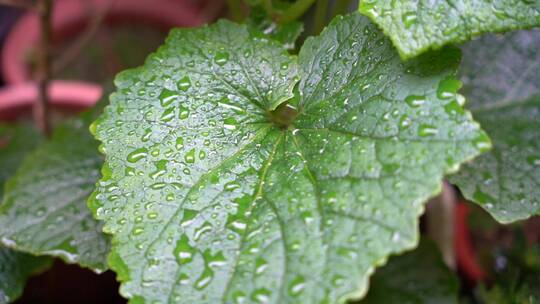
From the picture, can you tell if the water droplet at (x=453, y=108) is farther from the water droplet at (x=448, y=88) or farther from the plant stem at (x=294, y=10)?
the plant stem at (x=294, y=10)

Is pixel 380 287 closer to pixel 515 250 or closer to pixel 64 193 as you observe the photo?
pixel 515 250

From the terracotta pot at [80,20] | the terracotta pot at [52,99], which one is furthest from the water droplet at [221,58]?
the terracotta pot at [80,20]

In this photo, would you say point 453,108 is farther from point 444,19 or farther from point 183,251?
point 183,251

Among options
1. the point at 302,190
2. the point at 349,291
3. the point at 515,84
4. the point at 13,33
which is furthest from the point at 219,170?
the point at 13,33

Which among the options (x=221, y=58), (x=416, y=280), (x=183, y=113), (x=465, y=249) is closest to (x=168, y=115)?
(x=183, y=113)

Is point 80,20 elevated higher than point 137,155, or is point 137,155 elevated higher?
point 137,155

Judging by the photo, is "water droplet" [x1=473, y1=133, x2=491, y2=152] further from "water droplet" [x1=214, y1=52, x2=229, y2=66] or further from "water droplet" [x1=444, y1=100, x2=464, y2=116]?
"water droplet" [x1=214, y1=52, x2=229, y2=66]

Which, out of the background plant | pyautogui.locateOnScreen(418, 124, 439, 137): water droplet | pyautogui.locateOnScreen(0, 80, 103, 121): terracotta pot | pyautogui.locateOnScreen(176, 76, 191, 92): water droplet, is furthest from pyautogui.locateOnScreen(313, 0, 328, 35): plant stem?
pyautogui.locateOnScreen(0, 80, 103, 121): terracotta pot
